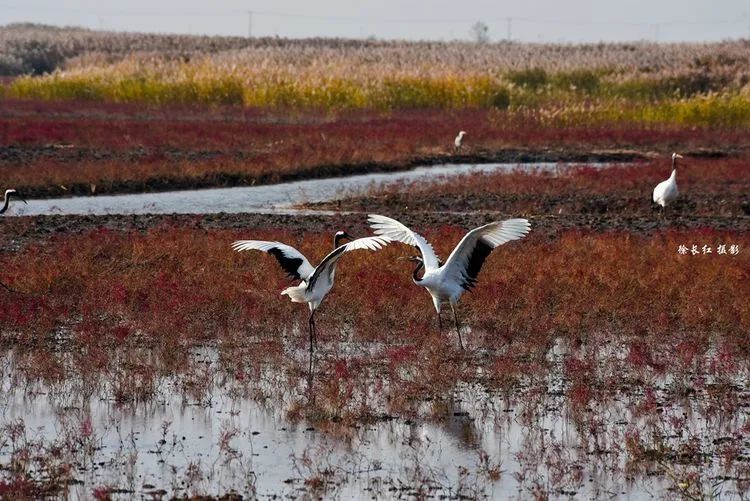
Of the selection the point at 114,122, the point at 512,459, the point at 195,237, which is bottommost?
the point at 512,459

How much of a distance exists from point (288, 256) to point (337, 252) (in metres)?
0.91

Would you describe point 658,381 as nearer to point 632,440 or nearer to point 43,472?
point 632,440

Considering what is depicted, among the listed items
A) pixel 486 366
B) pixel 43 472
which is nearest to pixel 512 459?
pixel 486 366

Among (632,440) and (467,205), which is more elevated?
(467,205)

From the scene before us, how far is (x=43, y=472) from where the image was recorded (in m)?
7.31

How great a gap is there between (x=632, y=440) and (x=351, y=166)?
708 inches

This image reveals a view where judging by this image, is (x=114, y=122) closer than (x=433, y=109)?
Yes

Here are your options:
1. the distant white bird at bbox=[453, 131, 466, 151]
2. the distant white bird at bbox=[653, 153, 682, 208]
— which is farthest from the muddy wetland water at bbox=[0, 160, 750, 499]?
the distant white bird at bbox=[453, 131, 466, 151]

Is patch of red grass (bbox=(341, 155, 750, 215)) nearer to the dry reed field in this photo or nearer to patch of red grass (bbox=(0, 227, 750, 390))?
the dry reed field

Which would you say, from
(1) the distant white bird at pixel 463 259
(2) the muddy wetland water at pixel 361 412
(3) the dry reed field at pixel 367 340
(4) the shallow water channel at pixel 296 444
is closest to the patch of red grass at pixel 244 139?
(3) the dry reed field at pixel 367 340

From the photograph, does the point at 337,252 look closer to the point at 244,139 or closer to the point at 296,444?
the point at 296,444

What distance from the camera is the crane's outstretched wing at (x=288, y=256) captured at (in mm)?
9961

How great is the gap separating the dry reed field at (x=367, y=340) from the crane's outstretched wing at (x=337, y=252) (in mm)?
714

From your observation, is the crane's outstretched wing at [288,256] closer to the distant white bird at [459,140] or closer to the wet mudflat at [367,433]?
the wet mudflat at [367,433]
